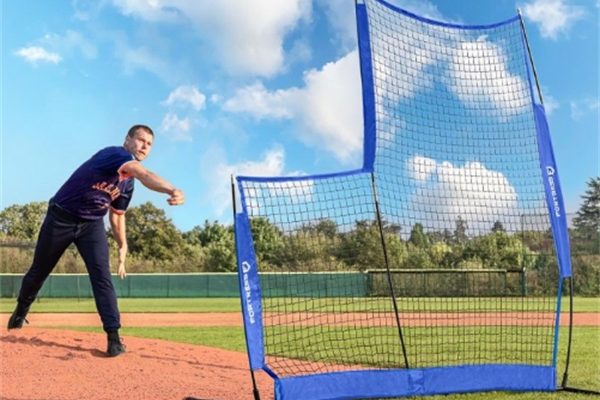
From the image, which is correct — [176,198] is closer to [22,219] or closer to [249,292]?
[249,292]

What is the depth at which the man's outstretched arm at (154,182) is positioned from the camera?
3.91 meters

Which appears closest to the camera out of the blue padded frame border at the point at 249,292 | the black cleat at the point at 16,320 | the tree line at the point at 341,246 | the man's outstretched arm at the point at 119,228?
the blue padded frame border at the point at 249,292

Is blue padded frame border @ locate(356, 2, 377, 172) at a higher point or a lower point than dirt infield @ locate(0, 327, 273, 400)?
higher

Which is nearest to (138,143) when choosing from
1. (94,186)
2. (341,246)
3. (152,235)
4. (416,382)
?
(94,186)

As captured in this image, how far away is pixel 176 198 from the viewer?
389cm

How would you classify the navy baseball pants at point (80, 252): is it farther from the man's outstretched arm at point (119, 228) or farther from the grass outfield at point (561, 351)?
the grass outfield at point (561, 351)

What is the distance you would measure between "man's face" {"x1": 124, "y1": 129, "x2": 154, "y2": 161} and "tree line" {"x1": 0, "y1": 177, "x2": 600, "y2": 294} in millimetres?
1291

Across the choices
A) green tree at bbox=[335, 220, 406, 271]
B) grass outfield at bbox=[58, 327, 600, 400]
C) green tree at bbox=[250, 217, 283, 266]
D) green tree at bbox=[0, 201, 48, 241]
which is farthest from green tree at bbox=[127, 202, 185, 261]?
green tree at bbox=[335, 220, 406, 271]

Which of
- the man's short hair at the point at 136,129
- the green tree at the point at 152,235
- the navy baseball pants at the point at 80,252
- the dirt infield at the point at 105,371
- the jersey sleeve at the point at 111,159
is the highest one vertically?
the green tree at the point at 152,235

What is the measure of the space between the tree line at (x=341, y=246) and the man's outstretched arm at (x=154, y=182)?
60.7 inches

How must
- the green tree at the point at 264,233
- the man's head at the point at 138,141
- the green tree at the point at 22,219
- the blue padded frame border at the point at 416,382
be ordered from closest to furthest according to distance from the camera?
the blue padded frame border at the point at 416,382 → the man's head at the point at 138,141 → the green tree at the point at 264,233 → the green tree at the point at 22,219

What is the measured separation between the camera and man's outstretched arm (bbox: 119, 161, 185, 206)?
3.91 meters

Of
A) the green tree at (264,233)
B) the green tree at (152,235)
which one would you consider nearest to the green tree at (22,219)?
the green tree at (152,235)

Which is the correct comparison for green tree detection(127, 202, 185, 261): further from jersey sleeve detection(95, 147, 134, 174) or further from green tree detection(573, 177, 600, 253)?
jersey sleeve detection(95, 147, 134, 174)
